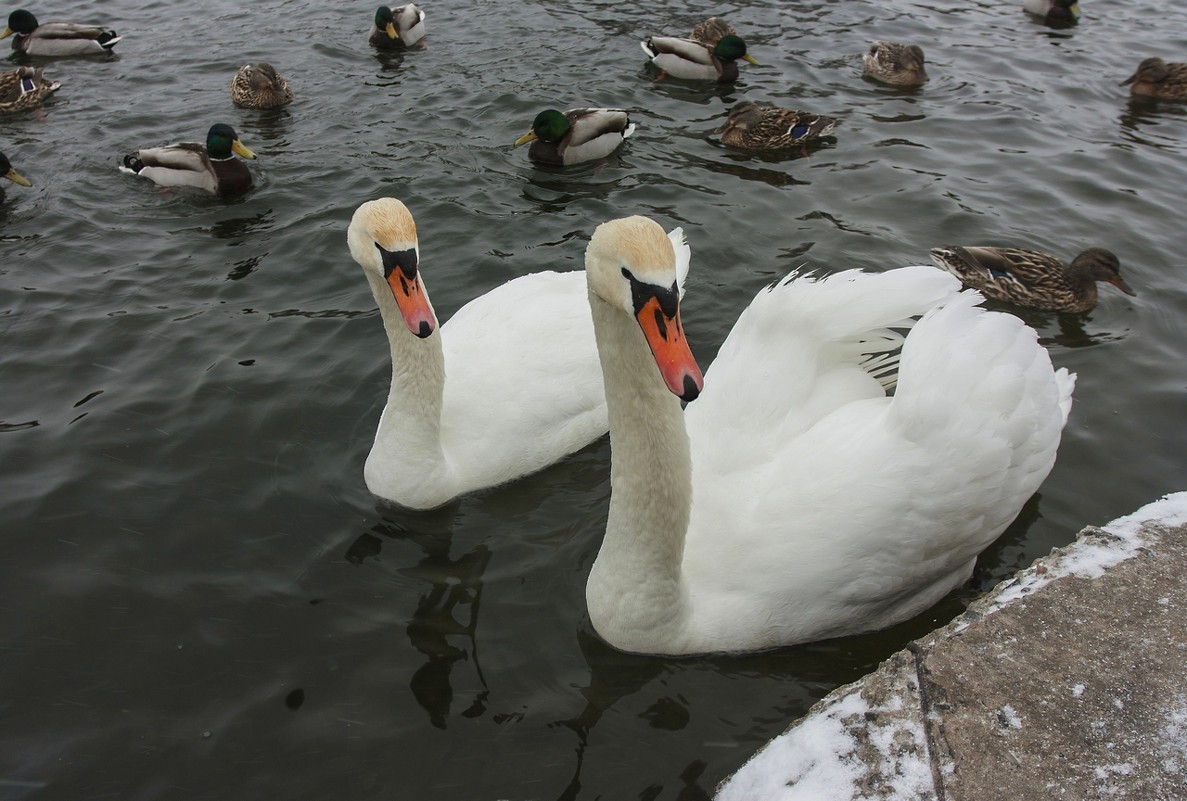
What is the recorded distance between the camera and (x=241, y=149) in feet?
31.4

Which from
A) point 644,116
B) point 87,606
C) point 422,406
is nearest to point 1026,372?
point 422,406

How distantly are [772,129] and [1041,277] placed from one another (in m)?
3.75

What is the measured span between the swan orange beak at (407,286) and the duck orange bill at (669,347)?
67.8 inches

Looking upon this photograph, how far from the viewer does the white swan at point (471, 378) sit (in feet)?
15.7

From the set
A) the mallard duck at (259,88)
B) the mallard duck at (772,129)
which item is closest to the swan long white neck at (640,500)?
the mallard duck at (772,129)

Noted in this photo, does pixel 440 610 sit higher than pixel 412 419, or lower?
lower

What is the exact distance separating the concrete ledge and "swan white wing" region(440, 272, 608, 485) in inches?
108

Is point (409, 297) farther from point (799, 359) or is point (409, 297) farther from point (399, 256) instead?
point (799, 359)

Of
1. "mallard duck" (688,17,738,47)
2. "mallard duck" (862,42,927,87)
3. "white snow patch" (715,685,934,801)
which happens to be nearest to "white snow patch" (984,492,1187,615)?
"white snow patch" (715,685,934,801)

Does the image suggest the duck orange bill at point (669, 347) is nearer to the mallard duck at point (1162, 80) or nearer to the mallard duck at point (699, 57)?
the mallard duck at point (699, 57)

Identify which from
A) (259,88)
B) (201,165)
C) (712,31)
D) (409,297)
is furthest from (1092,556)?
(712,31)

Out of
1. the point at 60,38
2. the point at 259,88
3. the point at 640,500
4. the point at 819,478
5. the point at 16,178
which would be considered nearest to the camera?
the point at 640,500

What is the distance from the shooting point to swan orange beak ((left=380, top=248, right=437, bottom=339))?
15.4 ft

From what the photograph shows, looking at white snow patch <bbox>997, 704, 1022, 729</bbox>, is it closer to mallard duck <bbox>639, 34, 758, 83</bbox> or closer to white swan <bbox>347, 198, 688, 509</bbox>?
white swan <bbox>347, 198, 688, 509</bbox>
